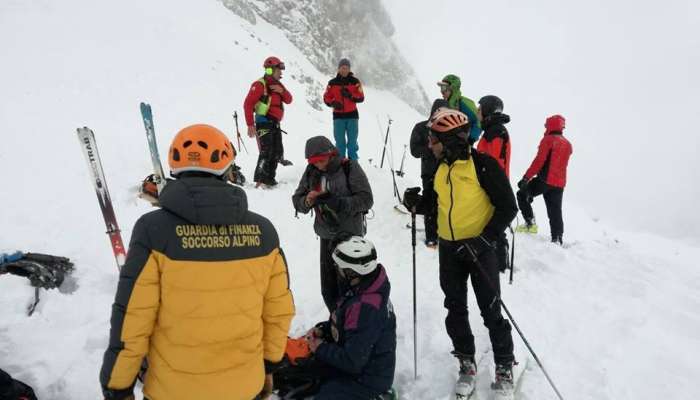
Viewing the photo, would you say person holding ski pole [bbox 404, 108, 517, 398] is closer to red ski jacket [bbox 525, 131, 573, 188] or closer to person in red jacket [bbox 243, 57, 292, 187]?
red ski jacket [bbox 525, 131, 573, 188]

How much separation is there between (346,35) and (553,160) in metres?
35.9

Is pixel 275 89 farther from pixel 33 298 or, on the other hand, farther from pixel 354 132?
pixel 33 298

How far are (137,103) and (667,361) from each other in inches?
489

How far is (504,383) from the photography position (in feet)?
12.6

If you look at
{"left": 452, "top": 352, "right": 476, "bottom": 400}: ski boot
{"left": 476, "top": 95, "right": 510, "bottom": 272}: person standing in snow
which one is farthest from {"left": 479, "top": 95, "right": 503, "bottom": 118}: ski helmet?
{"left": 452, "top": 352, "right": 476, "bottom": 400}: ski boot

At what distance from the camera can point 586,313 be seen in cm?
566

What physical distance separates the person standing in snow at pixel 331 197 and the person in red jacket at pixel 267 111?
389cm

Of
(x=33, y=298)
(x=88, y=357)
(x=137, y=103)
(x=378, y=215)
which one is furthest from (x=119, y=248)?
(x=137, y=103)

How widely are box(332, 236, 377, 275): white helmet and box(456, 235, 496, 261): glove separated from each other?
36.3 inches

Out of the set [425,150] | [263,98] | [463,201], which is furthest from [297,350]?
[263,98]

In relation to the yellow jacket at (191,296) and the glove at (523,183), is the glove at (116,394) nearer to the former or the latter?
the yellow jacket at (191,296)

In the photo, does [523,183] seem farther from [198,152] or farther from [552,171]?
[198,152]

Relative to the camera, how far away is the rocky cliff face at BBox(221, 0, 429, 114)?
32.8 metres

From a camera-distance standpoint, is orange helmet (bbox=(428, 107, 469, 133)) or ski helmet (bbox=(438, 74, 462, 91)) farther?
ski helmet (bbox=(438, 74, 462, 91))
